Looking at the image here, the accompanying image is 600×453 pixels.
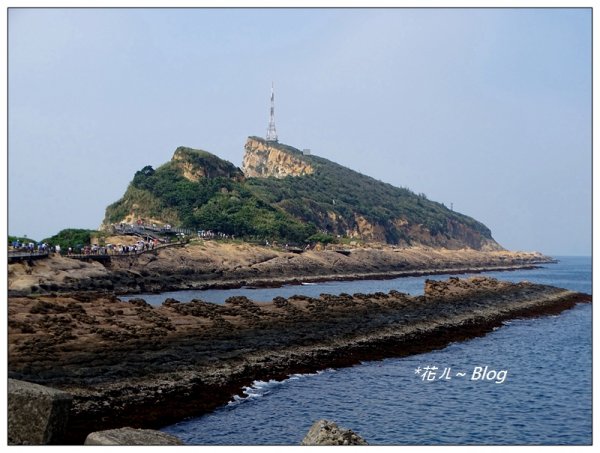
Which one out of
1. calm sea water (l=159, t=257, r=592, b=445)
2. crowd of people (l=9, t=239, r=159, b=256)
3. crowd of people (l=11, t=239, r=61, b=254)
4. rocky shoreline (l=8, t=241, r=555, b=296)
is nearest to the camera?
calm sea water (l=159, t=257, r=592, b=445)

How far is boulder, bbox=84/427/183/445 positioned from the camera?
1128 cm

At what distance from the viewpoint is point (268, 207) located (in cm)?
12394

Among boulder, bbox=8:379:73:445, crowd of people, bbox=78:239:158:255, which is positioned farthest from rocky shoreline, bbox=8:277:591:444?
crowd of people, bbox=78:239:158:255

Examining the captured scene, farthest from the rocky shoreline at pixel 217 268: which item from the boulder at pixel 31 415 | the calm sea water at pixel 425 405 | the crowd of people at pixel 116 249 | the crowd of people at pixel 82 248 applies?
the boulder at pixel 31 415

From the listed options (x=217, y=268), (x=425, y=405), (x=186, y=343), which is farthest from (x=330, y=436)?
(x=217, y=268)

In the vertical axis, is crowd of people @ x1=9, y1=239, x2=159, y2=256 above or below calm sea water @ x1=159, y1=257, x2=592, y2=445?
above

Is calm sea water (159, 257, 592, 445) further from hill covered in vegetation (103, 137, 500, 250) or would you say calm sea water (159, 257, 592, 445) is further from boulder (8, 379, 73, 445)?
hill covered in vegetation (103, 137, 500, 250)

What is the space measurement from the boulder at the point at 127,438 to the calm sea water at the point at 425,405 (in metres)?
4.48

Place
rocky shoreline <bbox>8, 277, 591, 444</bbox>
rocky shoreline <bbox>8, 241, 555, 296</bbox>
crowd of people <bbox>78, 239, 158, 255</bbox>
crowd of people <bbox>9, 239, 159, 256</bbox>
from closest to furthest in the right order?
rocky shoreline <bbox>8, 277, 591, 444</bbox> → rocky shoreline <bbox>8, 241, 555, 296</bbox> → crowd of people <bbox>9, 239, 159, 256</bbox> → crowd of people <bbox>78, 239, 158, 255</bbox>

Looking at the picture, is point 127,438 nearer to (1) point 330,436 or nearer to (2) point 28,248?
(1) point 330,436

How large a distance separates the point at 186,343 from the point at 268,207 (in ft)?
324

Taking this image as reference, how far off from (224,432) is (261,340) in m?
10.8

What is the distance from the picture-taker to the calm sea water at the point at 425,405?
17719 mm

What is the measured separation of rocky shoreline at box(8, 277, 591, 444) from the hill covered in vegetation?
67642 millimetres
